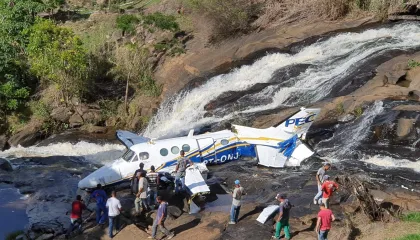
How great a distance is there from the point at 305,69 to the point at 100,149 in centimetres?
1215

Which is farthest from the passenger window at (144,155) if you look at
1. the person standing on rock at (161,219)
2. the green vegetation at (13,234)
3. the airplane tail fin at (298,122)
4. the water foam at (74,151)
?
the airplane tail fin at (298,122)

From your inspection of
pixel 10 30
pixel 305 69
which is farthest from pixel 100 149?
pixel 10 30

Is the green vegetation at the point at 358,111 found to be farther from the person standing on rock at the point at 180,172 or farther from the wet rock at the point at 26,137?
the wet rock at the point at 26,137

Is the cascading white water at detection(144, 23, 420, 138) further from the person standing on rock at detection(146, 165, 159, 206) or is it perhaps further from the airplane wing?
the person standing on rock at detection(146, 165, 159, 206)

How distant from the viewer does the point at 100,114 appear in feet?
96.3

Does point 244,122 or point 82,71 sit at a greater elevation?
point 82,71

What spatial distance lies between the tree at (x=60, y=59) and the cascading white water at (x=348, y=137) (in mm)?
15239

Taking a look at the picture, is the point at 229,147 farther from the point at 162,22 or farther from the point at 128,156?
the point at 162,22

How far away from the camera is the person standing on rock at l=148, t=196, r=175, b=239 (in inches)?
567

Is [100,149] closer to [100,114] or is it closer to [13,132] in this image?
[100,114]

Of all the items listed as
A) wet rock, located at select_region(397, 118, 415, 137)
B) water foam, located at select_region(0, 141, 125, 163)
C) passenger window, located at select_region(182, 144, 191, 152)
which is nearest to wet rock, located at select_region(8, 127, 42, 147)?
water foam, located at select_region(0, 141, 125, 163)

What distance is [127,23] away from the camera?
3806 centimetres

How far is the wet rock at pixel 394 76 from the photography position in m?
24.6

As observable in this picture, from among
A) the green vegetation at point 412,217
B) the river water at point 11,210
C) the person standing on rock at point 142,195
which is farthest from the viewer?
the river water at point 11,210
